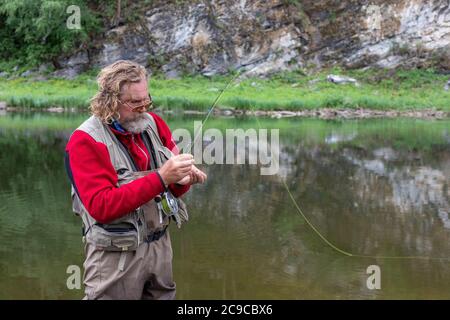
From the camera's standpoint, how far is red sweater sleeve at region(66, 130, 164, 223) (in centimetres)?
288

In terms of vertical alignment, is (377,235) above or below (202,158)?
below

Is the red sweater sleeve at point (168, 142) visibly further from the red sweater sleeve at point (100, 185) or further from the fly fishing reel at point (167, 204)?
the red sweater sleeve at point (100, 185)

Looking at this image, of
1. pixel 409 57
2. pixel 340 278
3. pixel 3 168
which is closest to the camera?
pixel 340 278

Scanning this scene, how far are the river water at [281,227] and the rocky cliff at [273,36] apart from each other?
17.5 meters

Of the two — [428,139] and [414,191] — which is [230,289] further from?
[428,139]

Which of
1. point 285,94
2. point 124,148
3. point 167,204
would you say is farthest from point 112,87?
point 285,94

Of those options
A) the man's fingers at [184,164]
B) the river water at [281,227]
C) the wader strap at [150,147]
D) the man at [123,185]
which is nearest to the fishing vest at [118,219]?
the man at [123,185]

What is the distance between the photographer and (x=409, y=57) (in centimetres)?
3094

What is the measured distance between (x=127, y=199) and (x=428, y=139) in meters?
15.3

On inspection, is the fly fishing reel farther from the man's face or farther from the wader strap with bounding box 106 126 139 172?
the man's face

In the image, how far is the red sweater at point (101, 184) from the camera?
2.88m

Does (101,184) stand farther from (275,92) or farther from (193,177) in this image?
(275,92)

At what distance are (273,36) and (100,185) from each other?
99.1 feet
